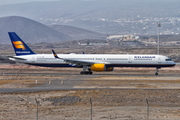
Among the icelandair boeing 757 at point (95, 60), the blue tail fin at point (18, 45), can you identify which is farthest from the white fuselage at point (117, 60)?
the blue tail fin at point (18, 45)

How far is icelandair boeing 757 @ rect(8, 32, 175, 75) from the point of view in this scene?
226 feet

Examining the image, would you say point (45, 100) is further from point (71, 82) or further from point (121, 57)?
point (121, 57)

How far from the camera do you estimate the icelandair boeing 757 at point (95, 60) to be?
68.8 metres

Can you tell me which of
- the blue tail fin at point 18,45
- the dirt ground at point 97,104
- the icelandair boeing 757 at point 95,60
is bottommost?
the dirt ground at point 97,104

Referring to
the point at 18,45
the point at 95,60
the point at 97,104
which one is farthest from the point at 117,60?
the point at 97,104

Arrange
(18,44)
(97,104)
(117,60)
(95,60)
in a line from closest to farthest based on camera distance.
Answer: (97,104) < (117,60) < (95,60) < (18,44)

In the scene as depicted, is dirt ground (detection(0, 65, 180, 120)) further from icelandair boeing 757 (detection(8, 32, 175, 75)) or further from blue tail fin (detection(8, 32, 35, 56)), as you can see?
blue tail fin (detection(8, 32, 35, 56))

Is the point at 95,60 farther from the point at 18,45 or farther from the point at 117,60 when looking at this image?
the point at 18,45

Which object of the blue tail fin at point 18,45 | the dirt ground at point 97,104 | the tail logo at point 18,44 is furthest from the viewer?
the tail logo at point 18,44

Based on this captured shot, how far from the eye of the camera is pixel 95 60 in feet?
231

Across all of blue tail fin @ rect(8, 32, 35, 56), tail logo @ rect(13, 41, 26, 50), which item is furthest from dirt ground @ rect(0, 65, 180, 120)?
tail logo @ rect(13, 41, 26, 50)

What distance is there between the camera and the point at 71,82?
53594 millimetres

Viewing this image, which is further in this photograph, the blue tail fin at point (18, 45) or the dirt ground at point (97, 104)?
the blue tail fin at point (18, 45)

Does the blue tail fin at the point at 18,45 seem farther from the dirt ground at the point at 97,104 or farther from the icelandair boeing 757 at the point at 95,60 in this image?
the dirt ground at the point at 97,104
